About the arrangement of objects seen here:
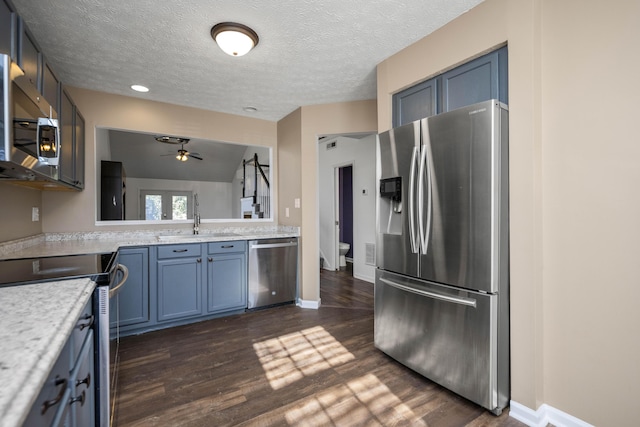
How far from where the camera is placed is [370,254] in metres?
4.96

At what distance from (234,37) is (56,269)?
5.99 ft

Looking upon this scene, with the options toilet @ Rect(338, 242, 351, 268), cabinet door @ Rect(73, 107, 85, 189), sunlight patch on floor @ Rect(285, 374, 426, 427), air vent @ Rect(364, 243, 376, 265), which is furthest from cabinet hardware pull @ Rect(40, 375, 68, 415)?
toilet @ Rect(338, 242, 351, 268)

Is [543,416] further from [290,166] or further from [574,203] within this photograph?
[290,166]

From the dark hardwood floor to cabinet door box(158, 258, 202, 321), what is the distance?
0.56 feet

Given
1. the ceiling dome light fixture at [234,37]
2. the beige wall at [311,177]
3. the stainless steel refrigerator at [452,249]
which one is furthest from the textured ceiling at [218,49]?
the stainless steel refrigerator at [452,249]

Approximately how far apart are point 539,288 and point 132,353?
9.96 ft

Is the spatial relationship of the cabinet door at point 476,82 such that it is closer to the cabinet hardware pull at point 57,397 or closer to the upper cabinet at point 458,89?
the upper cabinet at point 458,89

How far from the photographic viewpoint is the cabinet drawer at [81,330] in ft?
3.37

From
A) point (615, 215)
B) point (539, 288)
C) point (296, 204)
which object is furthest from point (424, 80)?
point (296, 204)

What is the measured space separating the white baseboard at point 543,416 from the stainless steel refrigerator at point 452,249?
0.08 m

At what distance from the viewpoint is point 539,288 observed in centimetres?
170

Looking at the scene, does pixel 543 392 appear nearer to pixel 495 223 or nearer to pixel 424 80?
pixel 495 223

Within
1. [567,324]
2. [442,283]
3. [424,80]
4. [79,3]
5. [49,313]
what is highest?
[79,3]

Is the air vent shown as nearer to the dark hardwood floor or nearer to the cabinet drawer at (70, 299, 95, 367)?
the dark hardwood floor
